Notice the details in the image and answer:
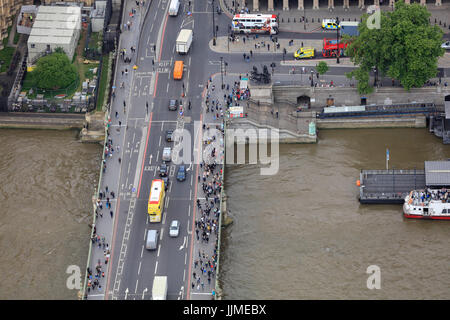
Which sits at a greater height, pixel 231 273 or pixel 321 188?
pixel 321 188

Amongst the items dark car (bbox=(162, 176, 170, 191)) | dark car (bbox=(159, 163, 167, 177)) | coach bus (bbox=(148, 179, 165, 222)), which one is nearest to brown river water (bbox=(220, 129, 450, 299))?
dark car (bbox=(162, 176, 170, 191))

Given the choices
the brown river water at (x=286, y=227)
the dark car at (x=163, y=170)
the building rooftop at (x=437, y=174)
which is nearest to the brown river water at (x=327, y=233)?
the brown river water at (x=286, y=227)

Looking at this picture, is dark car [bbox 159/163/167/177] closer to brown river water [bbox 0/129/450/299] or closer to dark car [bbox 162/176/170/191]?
dark car [bbox 162/176/170/191]

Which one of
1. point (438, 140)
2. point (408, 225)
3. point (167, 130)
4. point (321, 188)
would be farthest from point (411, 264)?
point (167, 130)

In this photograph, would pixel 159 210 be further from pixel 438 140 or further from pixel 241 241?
pixel 438 140

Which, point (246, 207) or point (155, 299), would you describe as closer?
point (155, 299)
